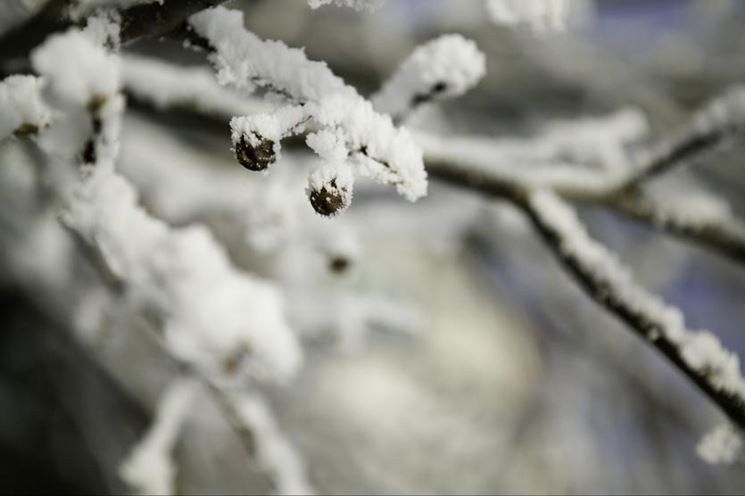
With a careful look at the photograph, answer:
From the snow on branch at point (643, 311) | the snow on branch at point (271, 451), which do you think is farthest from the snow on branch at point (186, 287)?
the snow on branch at point (643, 311)

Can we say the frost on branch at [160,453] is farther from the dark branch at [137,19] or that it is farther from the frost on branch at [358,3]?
the frost on branch at [358,3]

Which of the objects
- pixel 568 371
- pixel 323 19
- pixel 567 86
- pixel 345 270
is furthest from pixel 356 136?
pixel 323 19

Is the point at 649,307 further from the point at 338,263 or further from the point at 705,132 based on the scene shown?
the point at 338,263

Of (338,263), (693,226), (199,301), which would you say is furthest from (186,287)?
(693,226)

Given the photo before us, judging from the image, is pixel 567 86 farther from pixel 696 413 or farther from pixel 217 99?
pixel 217 99

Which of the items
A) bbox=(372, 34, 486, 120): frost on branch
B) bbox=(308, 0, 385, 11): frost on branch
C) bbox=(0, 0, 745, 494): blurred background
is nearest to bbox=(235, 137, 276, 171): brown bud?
bbox=(308, 0, 385, 11): frost on branch

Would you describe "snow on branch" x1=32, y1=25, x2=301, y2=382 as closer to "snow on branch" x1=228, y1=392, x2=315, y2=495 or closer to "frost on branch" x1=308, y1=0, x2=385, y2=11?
"snow on branch" x1=228, y1=392, x2=315, y2=495
